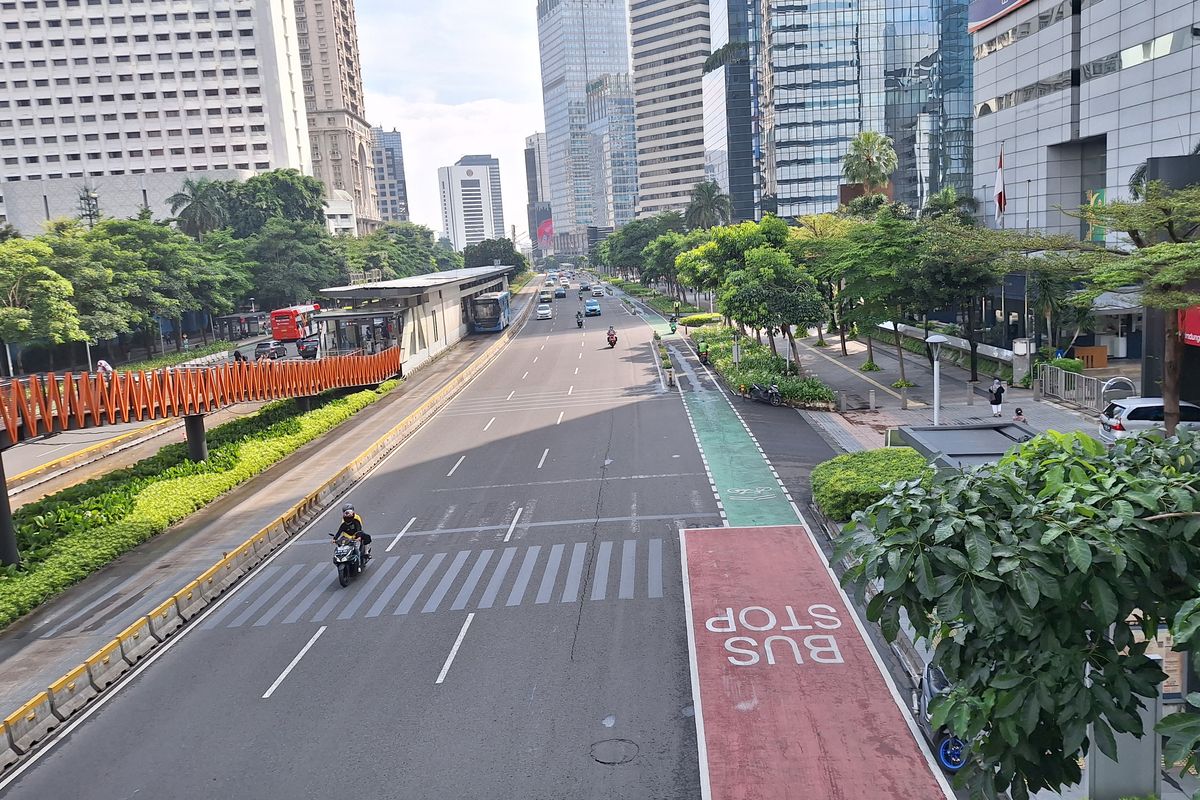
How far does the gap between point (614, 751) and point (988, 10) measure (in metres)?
57.3

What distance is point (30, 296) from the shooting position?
165 feet

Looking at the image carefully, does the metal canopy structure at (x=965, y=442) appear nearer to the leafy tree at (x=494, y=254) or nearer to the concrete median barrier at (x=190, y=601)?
the concrete median barrier at (x=190, y=601)

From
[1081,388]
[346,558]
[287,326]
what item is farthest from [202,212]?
[1081,388]

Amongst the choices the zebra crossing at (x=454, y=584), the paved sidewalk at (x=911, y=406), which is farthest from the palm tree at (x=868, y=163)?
the zebra crossing at (x=454, y=584)

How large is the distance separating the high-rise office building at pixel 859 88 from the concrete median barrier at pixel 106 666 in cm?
11277

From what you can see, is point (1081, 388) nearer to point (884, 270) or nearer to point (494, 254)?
point (884, 270)

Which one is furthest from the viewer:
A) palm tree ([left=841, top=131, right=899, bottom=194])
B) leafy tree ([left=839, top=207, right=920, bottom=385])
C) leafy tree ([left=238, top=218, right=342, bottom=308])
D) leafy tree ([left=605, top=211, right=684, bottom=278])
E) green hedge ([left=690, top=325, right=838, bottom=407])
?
leafy tree ([left=605, top=211, right=684, bottom=278])

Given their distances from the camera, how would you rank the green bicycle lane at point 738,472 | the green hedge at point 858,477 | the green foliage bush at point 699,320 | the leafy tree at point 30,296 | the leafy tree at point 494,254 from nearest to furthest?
the green hedge at point 858,477, the green bicycle lane at point 738,472, the leafy tree at point 30,296, the green foliage bush at point 699,320, the leafy tree at point 494,254

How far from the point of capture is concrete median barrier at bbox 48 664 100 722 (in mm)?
14883

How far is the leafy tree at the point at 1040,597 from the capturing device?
6371mm

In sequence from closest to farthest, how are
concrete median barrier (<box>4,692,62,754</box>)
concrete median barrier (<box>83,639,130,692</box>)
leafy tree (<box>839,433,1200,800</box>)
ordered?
leafy tree (<box>839,433,1200,800</box>), concrete median barrier (<box>4,692,62,754</box>), concrete median barrier (<box>83,639,130,692</box>)

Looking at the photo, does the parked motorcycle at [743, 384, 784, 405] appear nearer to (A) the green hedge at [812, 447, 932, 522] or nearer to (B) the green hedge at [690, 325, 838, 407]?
(B) the green hedge at [690, 325, 838, 407]

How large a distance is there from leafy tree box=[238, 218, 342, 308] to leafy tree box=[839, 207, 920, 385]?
6146 cm

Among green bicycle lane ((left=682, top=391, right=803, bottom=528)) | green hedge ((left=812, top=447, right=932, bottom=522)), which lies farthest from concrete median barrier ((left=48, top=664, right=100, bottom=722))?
green hedge ((left=812, top=447, right=932, bottom=522))
